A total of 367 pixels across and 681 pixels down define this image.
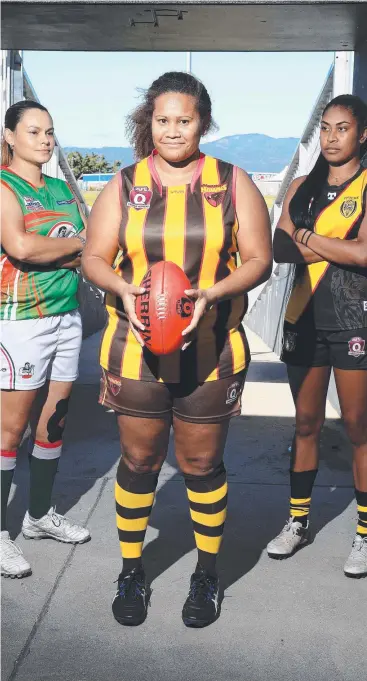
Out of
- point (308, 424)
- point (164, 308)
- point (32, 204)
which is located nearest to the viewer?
point (164, 308)

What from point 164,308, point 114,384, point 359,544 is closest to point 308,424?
point 359,544

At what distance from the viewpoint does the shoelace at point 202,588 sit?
3.11 meters

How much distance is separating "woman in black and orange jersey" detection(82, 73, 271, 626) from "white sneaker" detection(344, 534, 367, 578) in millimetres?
705

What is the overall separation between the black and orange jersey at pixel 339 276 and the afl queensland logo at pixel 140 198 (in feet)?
3.25

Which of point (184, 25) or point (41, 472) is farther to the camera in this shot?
point (184, 25)

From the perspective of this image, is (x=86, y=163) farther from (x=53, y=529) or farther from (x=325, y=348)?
(x=325, y=348)

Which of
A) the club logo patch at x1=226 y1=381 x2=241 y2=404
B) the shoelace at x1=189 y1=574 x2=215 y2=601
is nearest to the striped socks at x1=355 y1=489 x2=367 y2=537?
the shoelace at x1=189 y1=574 x2=215 y2=601

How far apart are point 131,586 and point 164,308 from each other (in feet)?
4.15

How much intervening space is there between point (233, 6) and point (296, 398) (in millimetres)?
2189

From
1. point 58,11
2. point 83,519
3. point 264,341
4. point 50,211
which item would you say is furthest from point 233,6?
point 264,341

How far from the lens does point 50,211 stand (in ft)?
11.5

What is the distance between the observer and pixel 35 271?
3461 millimetres

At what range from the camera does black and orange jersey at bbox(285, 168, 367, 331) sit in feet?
11.3

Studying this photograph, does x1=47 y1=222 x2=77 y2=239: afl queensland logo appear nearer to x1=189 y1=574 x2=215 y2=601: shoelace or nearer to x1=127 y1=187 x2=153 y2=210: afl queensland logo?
x1=127 y1=187 x2=153 y2=210: afl queensland logo
